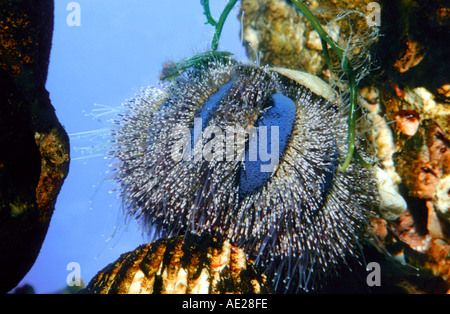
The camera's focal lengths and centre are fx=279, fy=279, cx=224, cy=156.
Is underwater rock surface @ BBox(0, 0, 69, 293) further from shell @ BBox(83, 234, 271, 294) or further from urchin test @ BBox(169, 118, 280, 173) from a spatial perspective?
urchin test @ BBox(169, 118, 280, 173)

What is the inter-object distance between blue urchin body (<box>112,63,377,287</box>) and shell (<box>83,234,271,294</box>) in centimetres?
13

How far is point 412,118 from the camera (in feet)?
7.18

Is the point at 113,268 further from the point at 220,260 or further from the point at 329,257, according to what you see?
the point at 329,257

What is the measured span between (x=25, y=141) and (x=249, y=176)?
1.18 m

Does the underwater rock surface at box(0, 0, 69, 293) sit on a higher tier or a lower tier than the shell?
higher

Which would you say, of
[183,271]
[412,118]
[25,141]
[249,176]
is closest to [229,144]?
[249,176]

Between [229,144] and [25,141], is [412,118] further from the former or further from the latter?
[25,141]

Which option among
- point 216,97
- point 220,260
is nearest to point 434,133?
point 216,97

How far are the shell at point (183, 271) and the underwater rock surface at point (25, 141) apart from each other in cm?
44

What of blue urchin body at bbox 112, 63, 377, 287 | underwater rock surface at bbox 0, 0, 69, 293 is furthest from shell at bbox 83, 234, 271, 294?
underwater rock surface at bbox 0, 0, 69, 293

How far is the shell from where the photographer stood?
1414mm

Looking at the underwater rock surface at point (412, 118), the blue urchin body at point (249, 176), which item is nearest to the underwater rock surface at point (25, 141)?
the blue urchin body at point (249, 176)

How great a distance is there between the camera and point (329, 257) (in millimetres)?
1869

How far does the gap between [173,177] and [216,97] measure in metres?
0.57
